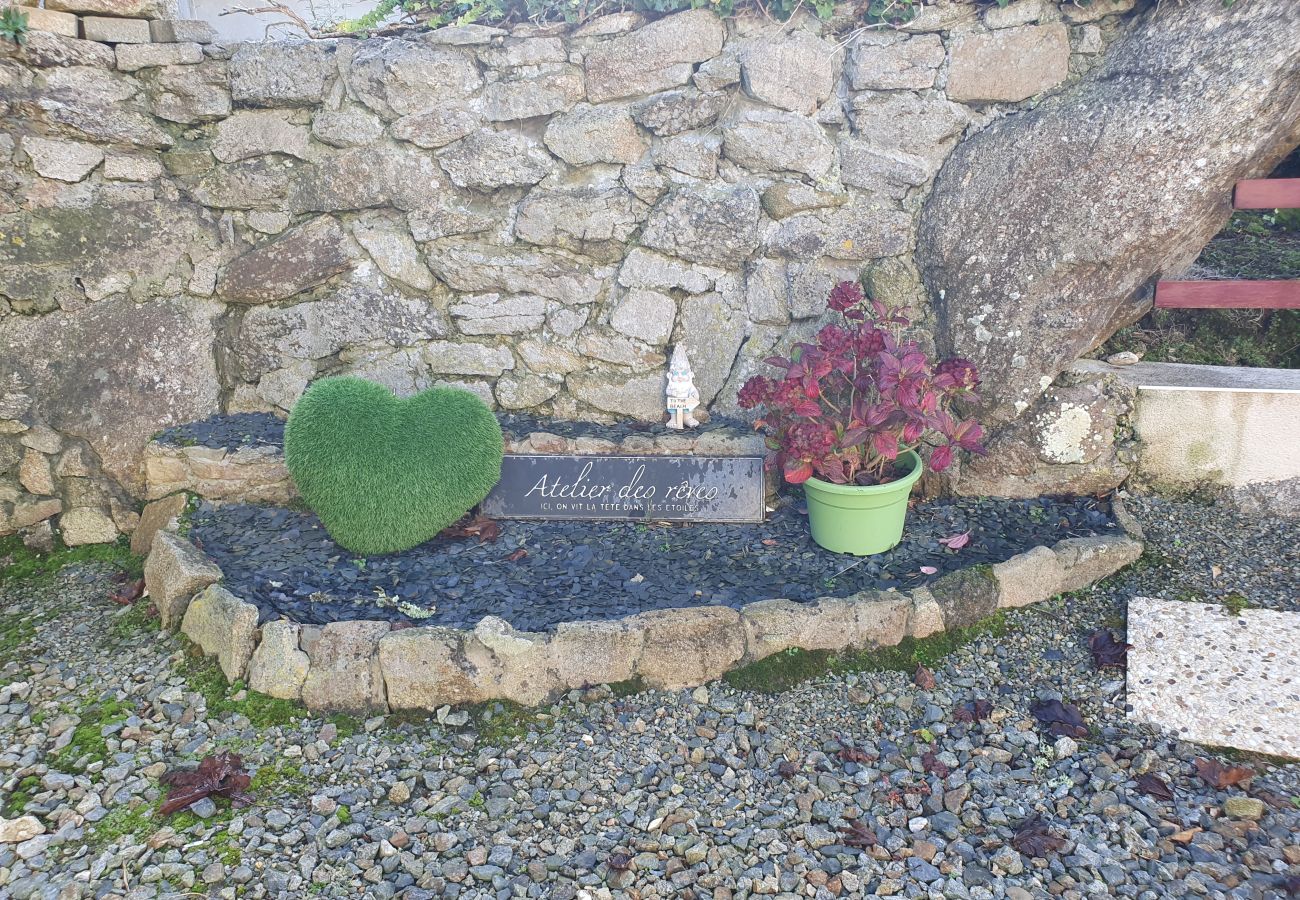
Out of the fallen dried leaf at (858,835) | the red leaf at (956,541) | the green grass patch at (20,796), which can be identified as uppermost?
the green grass patch at (20,796)

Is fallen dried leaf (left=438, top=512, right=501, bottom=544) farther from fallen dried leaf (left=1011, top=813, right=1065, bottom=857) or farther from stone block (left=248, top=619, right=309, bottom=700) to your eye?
fallen dried leaf (left=1011, top=813, right=1065, bottom=857)

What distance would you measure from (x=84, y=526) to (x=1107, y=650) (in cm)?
419

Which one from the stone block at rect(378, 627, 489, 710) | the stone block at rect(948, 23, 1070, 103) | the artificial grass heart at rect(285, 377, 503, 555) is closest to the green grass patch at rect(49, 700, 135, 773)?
the stone block at rect(378, 627, 489, 710)

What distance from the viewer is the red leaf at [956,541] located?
349cm

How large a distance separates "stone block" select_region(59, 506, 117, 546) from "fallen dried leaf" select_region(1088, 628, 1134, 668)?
13.3 feet

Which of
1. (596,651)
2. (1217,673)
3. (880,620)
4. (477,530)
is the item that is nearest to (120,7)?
(477,530)

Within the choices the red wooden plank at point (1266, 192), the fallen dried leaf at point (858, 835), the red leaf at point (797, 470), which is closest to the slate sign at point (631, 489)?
the red leaf at point (797, 470)

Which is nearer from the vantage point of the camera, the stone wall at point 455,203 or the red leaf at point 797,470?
the red leaf at point 797,470

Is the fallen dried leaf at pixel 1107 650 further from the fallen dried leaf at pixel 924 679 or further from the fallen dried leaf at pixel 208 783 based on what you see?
the fallen dried leaf at pixel 208 783

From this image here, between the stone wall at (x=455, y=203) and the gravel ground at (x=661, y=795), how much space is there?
4.97 ft

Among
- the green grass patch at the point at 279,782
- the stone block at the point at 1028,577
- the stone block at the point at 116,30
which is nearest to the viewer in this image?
the green grass patch at the point at 279,782

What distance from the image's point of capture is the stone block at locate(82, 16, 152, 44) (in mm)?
3750

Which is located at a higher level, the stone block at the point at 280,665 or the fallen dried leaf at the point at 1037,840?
the stone block at the point at 280,665

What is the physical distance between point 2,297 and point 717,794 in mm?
3612
